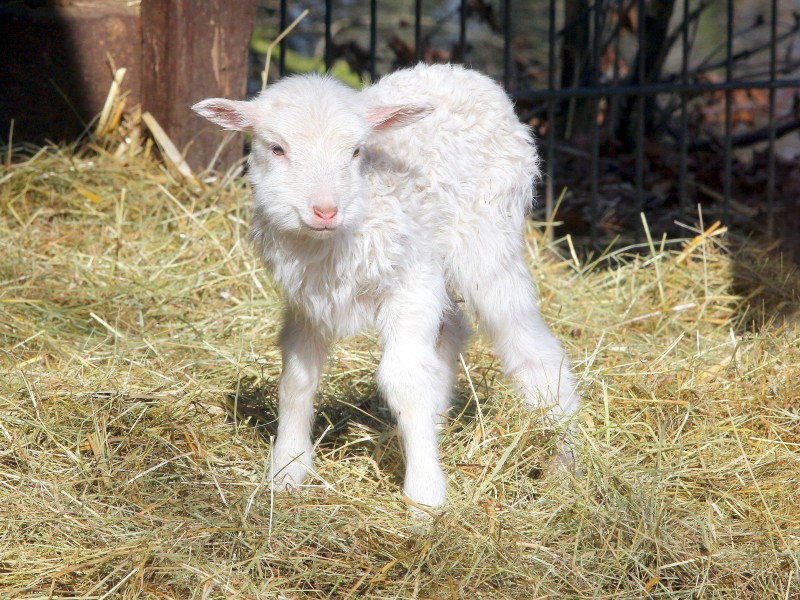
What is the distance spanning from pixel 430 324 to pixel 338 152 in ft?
2.18

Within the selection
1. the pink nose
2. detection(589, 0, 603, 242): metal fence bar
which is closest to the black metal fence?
detection(589, 0, 603, 242): metal fence bar

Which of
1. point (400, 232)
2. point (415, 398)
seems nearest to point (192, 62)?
point (400, 232)

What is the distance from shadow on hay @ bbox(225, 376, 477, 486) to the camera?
391 centimetres

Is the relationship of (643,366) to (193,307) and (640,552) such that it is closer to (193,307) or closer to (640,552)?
(640,552)

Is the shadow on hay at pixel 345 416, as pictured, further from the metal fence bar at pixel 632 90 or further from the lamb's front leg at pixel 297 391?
the metal fence bar at pixel 632 90

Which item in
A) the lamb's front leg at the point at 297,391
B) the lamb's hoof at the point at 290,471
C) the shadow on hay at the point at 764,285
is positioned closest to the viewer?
the lamb's hoof at the point at 290,471

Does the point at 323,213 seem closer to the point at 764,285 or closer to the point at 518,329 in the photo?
the point at 518,329

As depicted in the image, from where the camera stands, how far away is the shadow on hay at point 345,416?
12.8ft

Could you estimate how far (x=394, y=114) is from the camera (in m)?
3.44

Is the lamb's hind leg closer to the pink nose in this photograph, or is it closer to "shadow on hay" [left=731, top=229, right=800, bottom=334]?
the pink nose

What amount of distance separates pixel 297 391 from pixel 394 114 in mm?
1006

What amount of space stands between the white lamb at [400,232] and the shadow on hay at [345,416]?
0.26 metres

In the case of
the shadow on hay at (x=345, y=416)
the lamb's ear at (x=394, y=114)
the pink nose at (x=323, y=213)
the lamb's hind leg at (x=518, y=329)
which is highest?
Result: the lamb's ear at (x=394, y=114)

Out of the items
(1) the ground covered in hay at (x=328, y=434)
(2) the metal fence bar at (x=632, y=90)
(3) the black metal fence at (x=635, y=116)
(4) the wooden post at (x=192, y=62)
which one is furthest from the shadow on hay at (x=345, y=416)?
(2) the metal fence bar at (x=632, y=90)
